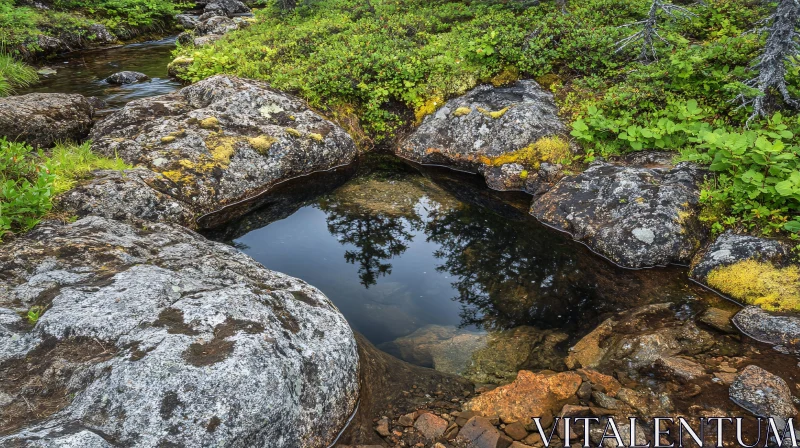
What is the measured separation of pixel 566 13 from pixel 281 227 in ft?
31.0

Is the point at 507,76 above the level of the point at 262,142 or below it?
above

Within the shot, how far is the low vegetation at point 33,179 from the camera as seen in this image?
5.41 meters

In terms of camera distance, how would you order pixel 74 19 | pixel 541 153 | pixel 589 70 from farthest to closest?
pixel 74 19, pixel 589 70, pixel 541 153

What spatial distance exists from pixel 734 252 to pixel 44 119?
41.5ft

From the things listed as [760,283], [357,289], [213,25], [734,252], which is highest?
[213,25]

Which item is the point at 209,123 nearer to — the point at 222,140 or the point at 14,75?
the point at 222,140

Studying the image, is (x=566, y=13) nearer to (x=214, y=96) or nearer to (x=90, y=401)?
(x=214, y=96)

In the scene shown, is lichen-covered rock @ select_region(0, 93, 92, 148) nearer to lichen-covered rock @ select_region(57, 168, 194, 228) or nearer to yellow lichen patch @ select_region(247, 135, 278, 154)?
lichen-covered rock @ select_region(57, 168, 194, 228)

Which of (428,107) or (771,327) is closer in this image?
(771,327)

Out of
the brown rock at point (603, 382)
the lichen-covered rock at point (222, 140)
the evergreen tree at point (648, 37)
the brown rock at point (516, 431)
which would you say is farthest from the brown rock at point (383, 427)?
the evergreen tree at point (648, 37)

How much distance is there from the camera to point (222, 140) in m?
9.13

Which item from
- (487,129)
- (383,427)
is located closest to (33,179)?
(383,427)

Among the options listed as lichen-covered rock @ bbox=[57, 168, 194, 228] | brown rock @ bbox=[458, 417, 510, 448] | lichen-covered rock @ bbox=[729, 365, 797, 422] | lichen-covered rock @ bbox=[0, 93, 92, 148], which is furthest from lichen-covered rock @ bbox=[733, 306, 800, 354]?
lichen-covered rock @ bbox=[0, 93, 92, 148]

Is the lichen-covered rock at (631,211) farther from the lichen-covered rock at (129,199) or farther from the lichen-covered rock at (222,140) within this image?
the lichen-covered rock at (129,199)
